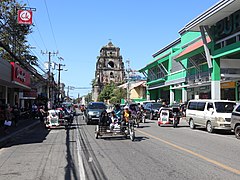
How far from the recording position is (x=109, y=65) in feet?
371

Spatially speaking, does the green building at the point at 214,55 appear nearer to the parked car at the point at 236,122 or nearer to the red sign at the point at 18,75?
the parked car at the point at 236,122

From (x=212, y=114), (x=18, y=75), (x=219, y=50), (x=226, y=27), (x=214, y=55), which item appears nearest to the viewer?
(x=212, y=114)

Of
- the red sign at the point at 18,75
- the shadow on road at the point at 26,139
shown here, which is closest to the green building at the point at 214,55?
the shadow on road at the point at 26,139


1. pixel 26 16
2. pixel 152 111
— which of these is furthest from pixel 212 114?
pixel 26 16

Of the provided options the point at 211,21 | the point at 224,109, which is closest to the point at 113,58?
the point at 211,21

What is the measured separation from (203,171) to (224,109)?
36.9 ft

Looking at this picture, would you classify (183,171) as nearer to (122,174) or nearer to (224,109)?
(122,174)

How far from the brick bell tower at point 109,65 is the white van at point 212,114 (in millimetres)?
90309

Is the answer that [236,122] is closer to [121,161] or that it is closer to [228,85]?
[121,161]

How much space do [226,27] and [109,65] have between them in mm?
88202

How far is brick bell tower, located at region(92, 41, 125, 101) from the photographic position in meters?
111

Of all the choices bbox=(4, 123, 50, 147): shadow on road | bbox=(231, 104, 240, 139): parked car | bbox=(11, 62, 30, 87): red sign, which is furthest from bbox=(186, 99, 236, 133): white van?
bbox=(11, 62, 30, 87): red sign

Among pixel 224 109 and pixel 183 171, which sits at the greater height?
pixel 224 109

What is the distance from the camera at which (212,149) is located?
466 inches
